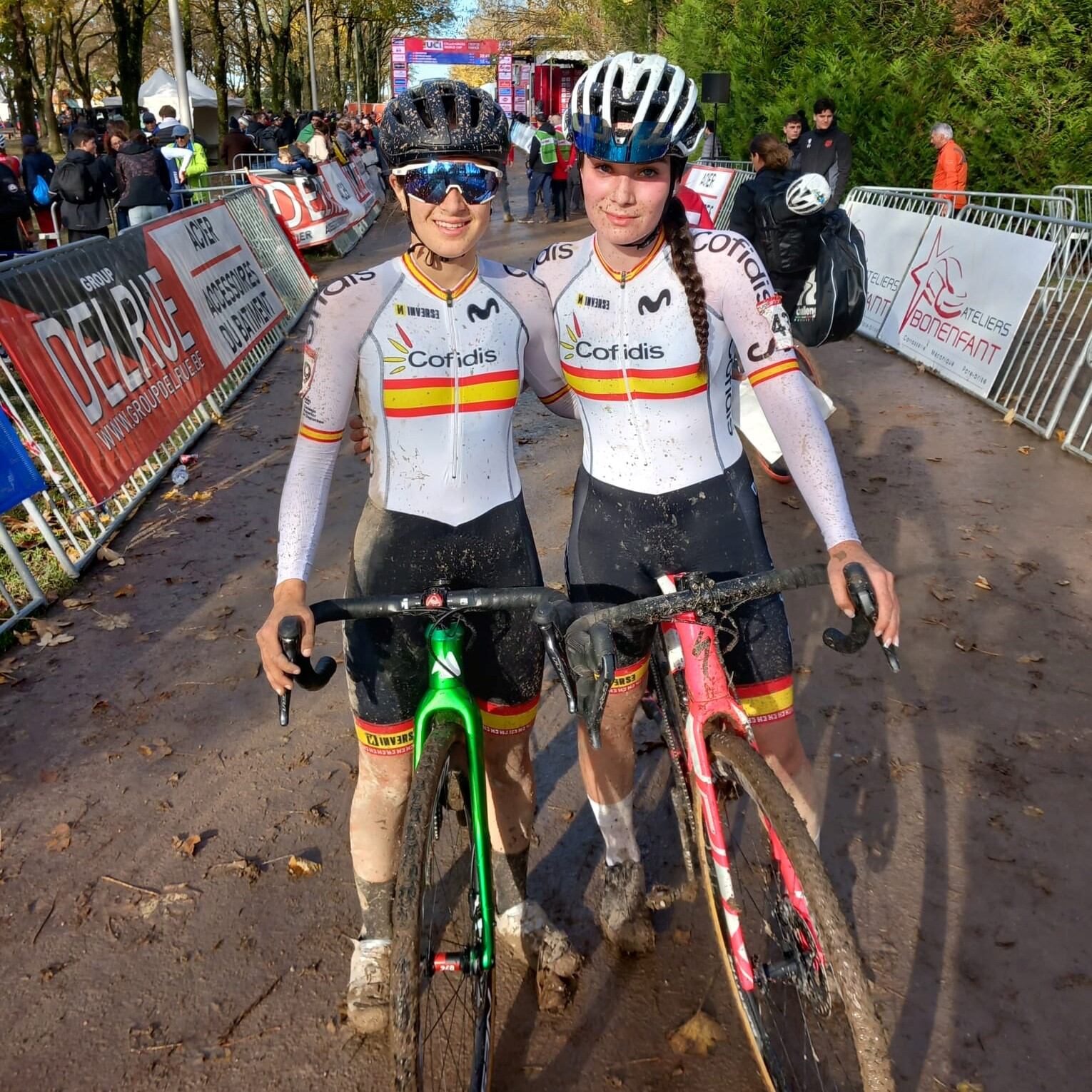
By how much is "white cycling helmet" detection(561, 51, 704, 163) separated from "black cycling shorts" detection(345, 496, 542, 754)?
40.8 inches

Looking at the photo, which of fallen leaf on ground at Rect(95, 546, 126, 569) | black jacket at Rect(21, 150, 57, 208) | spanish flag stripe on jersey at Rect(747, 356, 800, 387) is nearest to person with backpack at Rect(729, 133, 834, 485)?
spanish flag stripe on jersey at Rect(747, 356, 800, 387)

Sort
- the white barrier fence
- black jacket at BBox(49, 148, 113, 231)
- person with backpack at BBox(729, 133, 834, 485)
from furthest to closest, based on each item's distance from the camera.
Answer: black jacket at BBox(49, 148, 113, 231)
the white barrier fence
person with backpack at BBox(729, 133, 834, 485)

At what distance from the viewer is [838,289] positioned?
16.0ft

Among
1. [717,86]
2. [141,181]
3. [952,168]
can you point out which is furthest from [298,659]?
[717,86]

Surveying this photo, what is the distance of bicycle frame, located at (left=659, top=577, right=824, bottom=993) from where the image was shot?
95.0 inches

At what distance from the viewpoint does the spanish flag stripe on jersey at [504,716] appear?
2678 millimetres

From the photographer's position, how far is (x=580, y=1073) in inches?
104

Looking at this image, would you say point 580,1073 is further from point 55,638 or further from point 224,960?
point 55,638

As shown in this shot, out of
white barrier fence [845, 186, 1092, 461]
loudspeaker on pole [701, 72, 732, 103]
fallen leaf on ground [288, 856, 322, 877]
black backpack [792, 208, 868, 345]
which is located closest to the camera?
fallen leaf on ground [288, 856, 322, 877]

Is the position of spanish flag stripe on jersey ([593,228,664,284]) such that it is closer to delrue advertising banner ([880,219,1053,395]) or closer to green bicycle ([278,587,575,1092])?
green bicycle ([278,587,575,1092])

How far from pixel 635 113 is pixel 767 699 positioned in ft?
5.53

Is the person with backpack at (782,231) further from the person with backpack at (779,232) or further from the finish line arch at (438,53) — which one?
the finish line arch at (438,53)

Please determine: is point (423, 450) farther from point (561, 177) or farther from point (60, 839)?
point (561, 177)

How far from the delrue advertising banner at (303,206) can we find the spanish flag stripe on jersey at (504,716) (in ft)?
50.3
